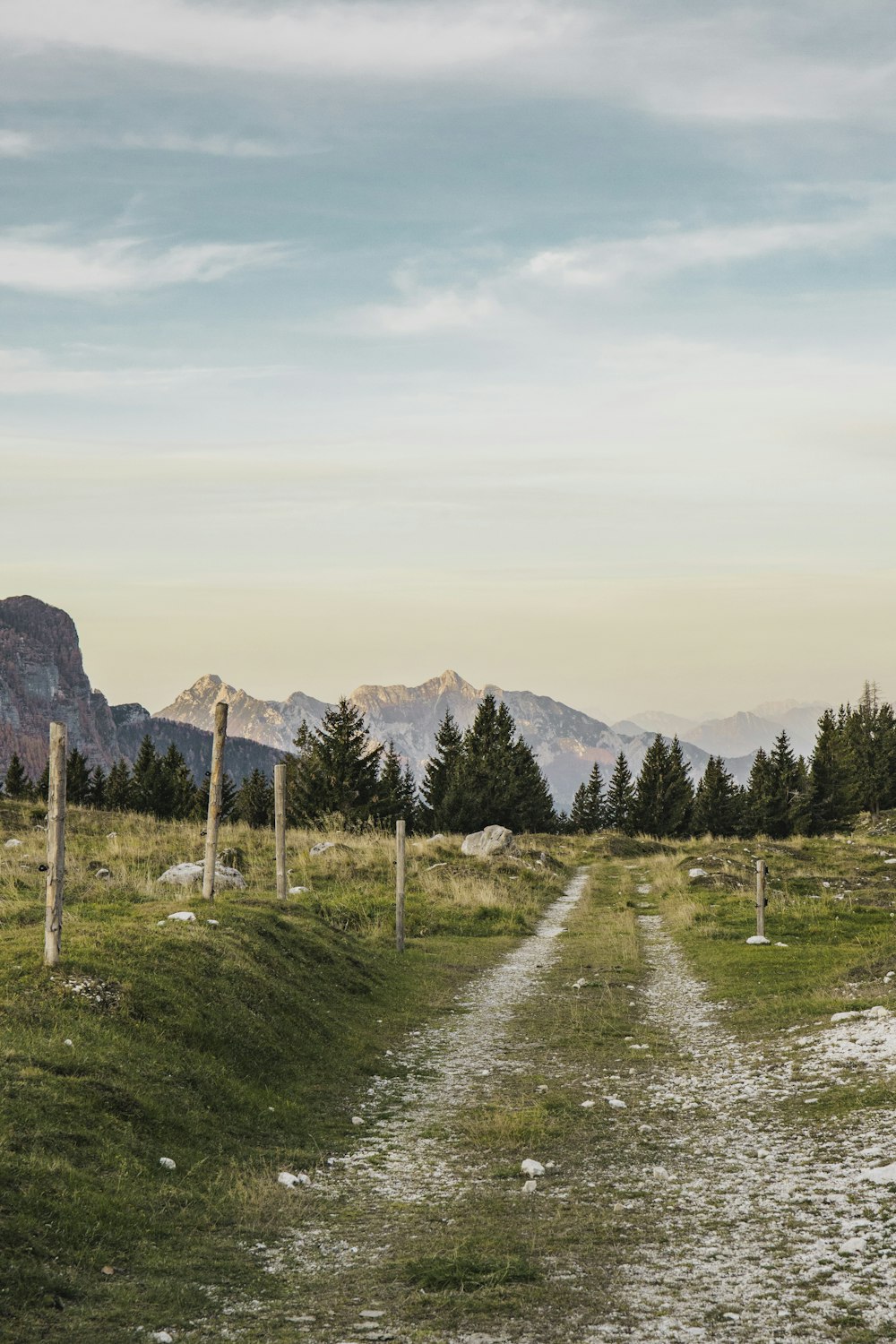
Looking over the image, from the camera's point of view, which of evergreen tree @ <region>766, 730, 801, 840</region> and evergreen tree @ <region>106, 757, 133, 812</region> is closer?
evergreen tree @ <region>766, 730, 801, 840</region>

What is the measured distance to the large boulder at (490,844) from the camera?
4972 cm

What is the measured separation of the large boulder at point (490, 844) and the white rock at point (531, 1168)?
3791 centimetres

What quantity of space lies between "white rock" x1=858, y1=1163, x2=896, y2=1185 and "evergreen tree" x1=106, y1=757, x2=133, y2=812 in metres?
98.3

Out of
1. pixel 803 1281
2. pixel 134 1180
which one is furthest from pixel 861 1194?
pixel 134 1180

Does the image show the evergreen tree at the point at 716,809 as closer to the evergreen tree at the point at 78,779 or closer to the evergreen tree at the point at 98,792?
the evergreen tree at the point at 98,792

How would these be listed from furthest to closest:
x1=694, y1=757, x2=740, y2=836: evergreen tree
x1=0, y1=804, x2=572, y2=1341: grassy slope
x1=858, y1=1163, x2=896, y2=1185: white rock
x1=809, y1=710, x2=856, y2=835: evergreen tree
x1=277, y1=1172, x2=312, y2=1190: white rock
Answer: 1. x1=694, y1=757, x2=740, y2=836: evergreen tree
2. x1=809, y1=710, x2=856, y2=835: evergreen tree
3. x1=277, y1=1172, x2=312, y2=1190: white rock
4. x1=858, y1=1163, x2=896, y2=1185: white rock
5. x1=0, y1=804, x2=572, y2=1341: grassy slope

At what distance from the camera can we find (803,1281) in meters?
7.11

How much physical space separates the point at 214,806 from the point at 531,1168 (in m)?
12.6

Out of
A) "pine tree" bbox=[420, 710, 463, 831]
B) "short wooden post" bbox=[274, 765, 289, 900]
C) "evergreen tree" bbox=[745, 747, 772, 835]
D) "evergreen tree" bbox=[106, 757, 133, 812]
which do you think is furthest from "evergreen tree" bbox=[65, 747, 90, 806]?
"short wooden post" bbox=[274, 765, 289, 900]

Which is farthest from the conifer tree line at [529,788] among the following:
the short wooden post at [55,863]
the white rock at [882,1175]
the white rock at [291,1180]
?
the white rock at [882,1175]

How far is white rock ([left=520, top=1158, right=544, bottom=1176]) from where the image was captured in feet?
32.8

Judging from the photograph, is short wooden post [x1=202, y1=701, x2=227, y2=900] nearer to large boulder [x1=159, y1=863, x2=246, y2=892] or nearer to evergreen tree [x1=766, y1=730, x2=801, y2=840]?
large boulder [x1=159, y1=863, x2=246, y2=892]

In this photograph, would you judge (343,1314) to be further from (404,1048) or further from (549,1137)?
(404,1048)

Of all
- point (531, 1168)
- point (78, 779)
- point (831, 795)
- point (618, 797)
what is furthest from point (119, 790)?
point (531, 1168)
